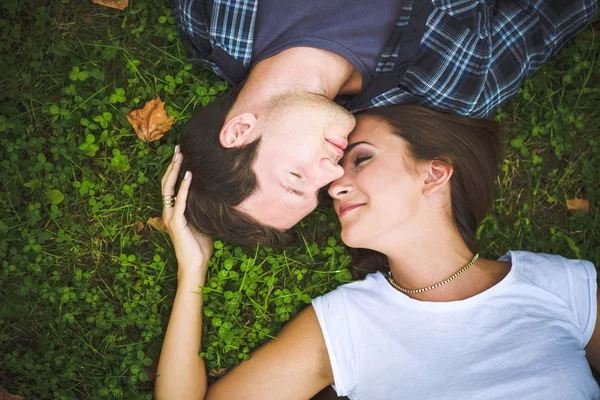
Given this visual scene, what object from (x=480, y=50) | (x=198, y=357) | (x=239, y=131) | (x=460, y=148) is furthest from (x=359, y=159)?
(x=198, y=357)

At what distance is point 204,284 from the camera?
344 centimetres

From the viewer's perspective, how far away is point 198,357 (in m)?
3.18

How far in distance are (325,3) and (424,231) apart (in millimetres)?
1512

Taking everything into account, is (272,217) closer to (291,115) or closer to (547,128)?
(291,115)

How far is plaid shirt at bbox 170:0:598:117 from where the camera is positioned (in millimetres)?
3006

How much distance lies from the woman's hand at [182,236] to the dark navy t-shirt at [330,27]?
0.90m

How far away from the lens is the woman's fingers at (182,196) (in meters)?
3.12

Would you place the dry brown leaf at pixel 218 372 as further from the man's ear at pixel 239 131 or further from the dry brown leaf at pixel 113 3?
the dry brown leaf at pixel 113 3

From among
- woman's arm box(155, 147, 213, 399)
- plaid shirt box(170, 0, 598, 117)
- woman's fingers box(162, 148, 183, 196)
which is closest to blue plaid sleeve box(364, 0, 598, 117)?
plaid shirt box(170, 0, 598, 117)

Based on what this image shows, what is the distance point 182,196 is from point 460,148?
179 centimetres

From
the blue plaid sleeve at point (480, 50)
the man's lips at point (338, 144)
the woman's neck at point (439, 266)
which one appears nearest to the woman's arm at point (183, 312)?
the man's lips at point (338, 144)

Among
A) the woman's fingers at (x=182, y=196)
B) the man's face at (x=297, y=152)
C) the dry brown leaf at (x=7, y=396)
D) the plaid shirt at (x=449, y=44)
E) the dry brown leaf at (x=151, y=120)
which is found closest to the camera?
the man's face at (x=297, y=152)

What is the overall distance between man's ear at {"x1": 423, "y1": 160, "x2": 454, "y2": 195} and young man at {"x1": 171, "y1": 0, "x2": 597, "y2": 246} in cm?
39

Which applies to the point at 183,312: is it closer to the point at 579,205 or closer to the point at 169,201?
the point at 169,201
